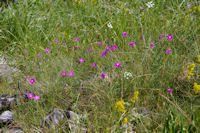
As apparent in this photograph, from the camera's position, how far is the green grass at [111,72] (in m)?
2.07

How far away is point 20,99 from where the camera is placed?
8.31 feet

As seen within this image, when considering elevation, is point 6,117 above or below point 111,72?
below

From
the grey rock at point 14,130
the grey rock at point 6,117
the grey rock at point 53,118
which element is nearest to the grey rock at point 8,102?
the grey rock at point 6,117

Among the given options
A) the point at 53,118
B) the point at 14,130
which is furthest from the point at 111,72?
the point at 14,130

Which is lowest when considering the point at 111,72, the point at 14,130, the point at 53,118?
the point at 14,130

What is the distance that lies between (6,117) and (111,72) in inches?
40.1

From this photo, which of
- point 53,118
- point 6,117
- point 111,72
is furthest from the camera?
point 111,72

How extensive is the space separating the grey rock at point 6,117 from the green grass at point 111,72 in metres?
0.07

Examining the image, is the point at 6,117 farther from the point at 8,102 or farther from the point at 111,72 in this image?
the point at 111,72

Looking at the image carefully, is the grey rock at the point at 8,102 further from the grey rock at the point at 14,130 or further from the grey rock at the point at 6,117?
the grey rock at the point at 14,130

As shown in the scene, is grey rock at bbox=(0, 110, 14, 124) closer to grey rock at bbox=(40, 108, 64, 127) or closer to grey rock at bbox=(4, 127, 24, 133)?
grey rock at bbox=(4, 127, 24, 133)

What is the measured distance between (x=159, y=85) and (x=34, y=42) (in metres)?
2.07

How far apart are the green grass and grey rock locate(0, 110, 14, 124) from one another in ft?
0.22

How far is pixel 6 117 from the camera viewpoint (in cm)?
238
